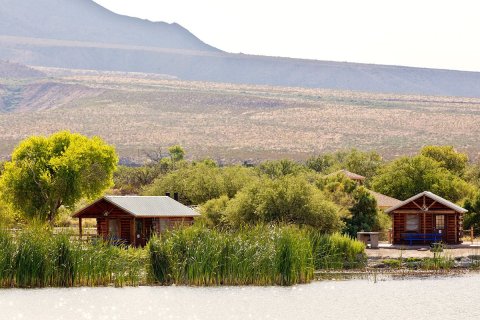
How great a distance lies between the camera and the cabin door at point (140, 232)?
68062 mm

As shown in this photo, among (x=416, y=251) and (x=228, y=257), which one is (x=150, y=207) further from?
(x=228, y=257)

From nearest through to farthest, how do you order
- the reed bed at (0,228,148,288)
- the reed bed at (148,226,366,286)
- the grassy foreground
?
the reed bed at (0,228,148,288) → the grassy foreground → the reed bed at (148,226,366,286)

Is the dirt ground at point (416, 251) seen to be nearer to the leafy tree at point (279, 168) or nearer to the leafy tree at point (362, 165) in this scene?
the leafy tree at point (362, 165)

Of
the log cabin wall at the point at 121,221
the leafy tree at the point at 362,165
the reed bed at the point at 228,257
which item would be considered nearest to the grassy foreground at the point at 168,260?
the reed bed at the point at 228,257

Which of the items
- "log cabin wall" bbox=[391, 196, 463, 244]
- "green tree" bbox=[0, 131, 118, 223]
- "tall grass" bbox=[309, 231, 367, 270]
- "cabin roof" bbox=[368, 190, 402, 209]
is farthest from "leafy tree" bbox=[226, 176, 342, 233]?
"cabin roof" bbox=[368, 190, 402, 209]

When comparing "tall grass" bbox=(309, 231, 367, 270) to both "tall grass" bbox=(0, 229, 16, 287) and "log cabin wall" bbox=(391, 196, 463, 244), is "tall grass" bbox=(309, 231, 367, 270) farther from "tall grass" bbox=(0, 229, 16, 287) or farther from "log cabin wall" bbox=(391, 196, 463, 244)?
"tall grass" bbox=(0, 229, 16, 287)

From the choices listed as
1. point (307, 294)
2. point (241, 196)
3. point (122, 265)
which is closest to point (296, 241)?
point (307, 294)

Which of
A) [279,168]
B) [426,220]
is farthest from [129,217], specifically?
[279,168]

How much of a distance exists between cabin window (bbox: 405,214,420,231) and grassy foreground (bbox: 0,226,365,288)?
73.2 ft

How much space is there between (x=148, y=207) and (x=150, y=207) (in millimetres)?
124

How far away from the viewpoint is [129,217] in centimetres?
6838

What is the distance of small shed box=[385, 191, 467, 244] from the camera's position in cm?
6769

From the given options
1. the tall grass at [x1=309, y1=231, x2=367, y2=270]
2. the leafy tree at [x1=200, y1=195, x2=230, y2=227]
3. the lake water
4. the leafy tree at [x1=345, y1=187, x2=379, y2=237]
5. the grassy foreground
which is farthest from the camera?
the leafy tree at [x1=200, y1=195, x2=230, y2=227]

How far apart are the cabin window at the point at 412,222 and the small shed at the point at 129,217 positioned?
1175cm
